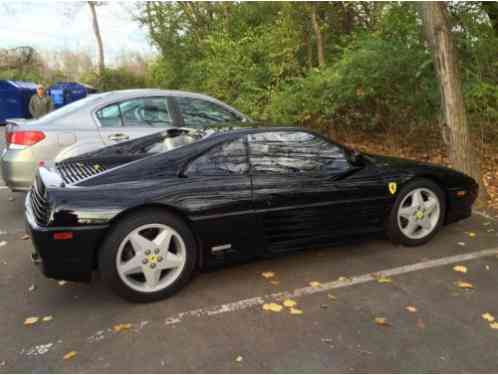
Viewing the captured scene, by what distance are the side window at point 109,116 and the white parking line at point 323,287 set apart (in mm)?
3020

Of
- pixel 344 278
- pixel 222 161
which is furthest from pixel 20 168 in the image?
pixel 344 278

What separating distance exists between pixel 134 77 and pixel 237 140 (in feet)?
69.5

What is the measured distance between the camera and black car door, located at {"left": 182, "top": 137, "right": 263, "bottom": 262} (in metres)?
3.03

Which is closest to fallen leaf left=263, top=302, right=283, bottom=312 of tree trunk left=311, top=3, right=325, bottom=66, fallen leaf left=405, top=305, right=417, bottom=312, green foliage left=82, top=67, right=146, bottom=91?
fallen leaf left=405, top=305, right=417, bottom=312

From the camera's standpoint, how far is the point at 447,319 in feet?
9.05

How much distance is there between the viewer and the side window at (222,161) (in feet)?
10.2

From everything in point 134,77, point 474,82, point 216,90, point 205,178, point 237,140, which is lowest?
point 205,178

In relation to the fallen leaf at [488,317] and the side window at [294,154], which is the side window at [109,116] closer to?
the side window at [294,154]

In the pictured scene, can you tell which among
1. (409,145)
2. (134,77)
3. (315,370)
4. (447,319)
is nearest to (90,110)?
(315,370)

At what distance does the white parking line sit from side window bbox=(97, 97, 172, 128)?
3.00 metres

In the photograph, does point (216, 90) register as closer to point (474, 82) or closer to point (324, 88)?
point (324, 88)

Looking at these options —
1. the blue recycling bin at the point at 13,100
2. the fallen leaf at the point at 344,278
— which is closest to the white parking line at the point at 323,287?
the fallen leaf at the point at 344,278

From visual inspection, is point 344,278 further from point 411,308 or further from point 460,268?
point 460,268

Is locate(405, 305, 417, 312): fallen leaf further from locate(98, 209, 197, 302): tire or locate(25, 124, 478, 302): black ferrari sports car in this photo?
locate(98, 209, 197, 302): tire
